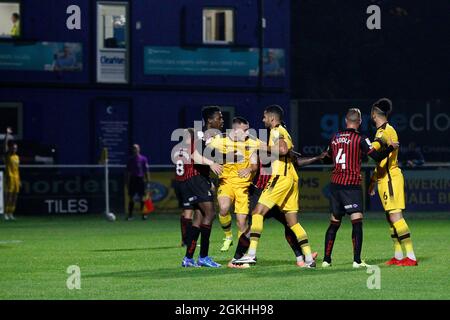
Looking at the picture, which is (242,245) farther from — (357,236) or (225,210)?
(357,236)

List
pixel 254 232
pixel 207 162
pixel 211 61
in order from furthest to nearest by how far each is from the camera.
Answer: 1. pixel 211 61
2. pixel 207 162
3. pixel 254 232

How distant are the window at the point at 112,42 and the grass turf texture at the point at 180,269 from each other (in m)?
12.8

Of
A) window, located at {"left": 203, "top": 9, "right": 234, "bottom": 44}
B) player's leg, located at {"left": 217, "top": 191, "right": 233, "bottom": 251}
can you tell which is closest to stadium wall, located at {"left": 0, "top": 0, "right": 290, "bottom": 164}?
window, located at {"left": 203, "top": 9, "right": 234, "bottom": 44}

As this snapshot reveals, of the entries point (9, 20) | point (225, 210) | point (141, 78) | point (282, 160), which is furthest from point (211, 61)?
point (282, 160)

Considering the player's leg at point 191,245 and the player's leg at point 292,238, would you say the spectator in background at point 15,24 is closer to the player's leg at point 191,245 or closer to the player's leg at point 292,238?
the player's leg at point 191,245

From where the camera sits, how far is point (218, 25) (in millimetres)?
44250

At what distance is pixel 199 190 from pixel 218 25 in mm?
25545

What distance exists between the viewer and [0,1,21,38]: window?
42.0m

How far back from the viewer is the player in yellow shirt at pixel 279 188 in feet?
60.7

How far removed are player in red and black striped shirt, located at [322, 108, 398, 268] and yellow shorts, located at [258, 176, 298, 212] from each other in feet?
2.14

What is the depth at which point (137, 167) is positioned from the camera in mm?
34406

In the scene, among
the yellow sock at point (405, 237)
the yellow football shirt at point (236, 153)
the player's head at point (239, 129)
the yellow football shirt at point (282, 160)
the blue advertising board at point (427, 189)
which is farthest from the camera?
the blue advertising board at point (427, 189)

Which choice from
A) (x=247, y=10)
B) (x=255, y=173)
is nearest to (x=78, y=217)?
(x=247, y=10)

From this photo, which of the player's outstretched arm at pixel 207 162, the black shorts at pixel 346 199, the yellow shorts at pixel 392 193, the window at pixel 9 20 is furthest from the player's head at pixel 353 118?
the window at pixel 9 20
